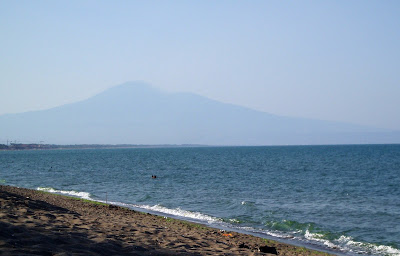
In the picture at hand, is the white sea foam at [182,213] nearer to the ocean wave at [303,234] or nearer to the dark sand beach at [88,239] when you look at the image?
the ocean wave at [303,234]

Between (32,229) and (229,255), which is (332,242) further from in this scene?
(32,229)

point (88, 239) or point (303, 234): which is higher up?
point (88, 239)

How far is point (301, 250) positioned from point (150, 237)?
226 inches

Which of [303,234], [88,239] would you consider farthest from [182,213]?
[88,239]

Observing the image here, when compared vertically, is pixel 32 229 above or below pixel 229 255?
above

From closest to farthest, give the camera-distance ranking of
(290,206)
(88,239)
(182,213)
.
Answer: (88,239) < (182,213) < (290,206)

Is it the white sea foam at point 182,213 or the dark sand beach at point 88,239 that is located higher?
the dark sand beach at point 88,239

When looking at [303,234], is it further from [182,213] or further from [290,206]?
[182,213]

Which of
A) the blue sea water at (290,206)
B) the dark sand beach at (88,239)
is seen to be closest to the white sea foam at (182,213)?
the blue sea water at (290,206)

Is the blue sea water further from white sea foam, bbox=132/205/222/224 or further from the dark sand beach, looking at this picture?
the dark sand beach

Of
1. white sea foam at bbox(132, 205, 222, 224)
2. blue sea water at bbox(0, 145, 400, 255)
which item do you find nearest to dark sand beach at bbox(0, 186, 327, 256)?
blue sea water at bbox(0, 145, 400, 255)

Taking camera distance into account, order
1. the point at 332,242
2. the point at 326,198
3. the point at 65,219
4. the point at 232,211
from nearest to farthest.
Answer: the point at 65,219
the point at 332,242
the point at 232,211
the point at 326,198

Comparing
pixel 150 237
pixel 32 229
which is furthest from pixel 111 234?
pixel 32 229

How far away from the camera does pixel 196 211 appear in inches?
918
